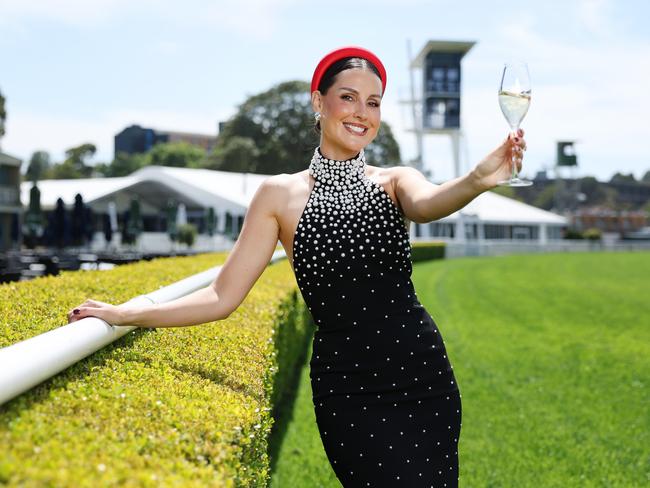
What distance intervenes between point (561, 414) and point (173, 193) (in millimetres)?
35245

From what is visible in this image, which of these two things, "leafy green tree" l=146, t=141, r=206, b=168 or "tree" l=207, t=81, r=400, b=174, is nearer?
"tree" l=207, t=81, r=400, b=174

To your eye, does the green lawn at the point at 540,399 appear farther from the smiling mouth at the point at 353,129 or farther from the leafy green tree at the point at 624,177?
the leafy green tree at the point at 624,177

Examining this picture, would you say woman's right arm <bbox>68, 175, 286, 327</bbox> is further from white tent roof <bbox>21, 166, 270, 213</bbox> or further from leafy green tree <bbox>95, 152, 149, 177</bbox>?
leafy green tree <bbox>95, 152, 149, 177</bbox>

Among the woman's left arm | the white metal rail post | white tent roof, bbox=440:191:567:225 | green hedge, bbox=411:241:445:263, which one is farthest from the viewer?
white tent roof, bbox=440:191:567:225

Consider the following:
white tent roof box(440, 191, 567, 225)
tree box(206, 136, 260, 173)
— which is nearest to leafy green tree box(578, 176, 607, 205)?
white tent roof box(440, 191, 567, 225)

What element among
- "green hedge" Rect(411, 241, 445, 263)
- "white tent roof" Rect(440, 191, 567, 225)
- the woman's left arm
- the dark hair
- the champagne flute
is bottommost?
"green hedge" Rect(411, 241, 445, 263)

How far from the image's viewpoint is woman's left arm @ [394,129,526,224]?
231 centimetres

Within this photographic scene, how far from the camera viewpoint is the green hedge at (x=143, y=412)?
1.61 m

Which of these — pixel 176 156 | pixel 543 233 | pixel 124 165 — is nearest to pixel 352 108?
pixel 543 233

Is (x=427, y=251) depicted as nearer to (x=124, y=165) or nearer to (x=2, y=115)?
(x=2, y=115)

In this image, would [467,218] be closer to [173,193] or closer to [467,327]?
[173,193]

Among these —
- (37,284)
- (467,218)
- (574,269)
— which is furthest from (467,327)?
(467,218)

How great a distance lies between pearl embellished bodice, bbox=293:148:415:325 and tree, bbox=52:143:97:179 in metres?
82.9

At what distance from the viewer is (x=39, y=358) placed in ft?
6.38
